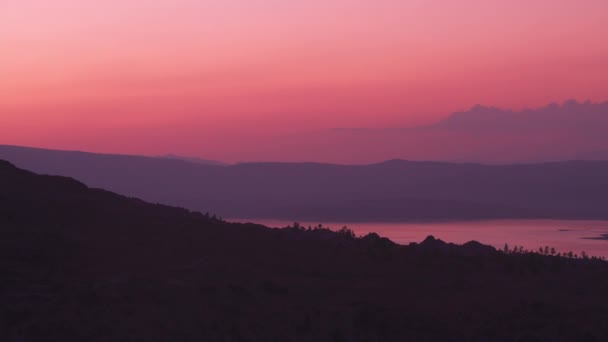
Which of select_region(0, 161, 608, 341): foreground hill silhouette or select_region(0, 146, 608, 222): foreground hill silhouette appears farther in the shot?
select_region(0, 146, 608, 222): foreground hill silhouette

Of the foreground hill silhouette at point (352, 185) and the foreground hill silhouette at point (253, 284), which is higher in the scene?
the foreground hill silhouette at point (352, 185)

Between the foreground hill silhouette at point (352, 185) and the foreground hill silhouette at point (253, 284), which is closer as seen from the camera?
the foreground hill silhouette at point (253, 284)

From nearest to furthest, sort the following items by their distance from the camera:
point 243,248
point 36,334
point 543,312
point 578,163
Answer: point 36,334
point 543,312
point 243,248
point 578,163

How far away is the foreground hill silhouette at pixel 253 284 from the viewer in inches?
441

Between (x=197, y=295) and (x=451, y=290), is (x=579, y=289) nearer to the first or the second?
(x=451, y=290)

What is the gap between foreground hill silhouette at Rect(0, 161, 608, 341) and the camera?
441 inches

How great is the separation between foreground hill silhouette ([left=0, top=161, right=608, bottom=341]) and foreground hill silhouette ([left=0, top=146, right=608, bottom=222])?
5508 cm

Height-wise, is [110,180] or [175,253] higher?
[110,180]

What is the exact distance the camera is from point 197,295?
12.8 meters

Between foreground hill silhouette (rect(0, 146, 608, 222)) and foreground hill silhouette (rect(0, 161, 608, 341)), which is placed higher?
foreground hill silhouette (rect(0, 146, 608, 222))

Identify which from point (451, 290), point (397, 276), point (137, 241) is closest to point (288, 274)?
point (397, 276)

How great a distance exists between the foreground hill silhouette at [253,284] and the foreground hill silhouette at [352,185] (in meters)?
55.1

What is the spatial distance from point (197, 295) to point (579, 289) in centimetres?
738

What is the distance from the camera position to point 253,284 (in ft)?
45.4
